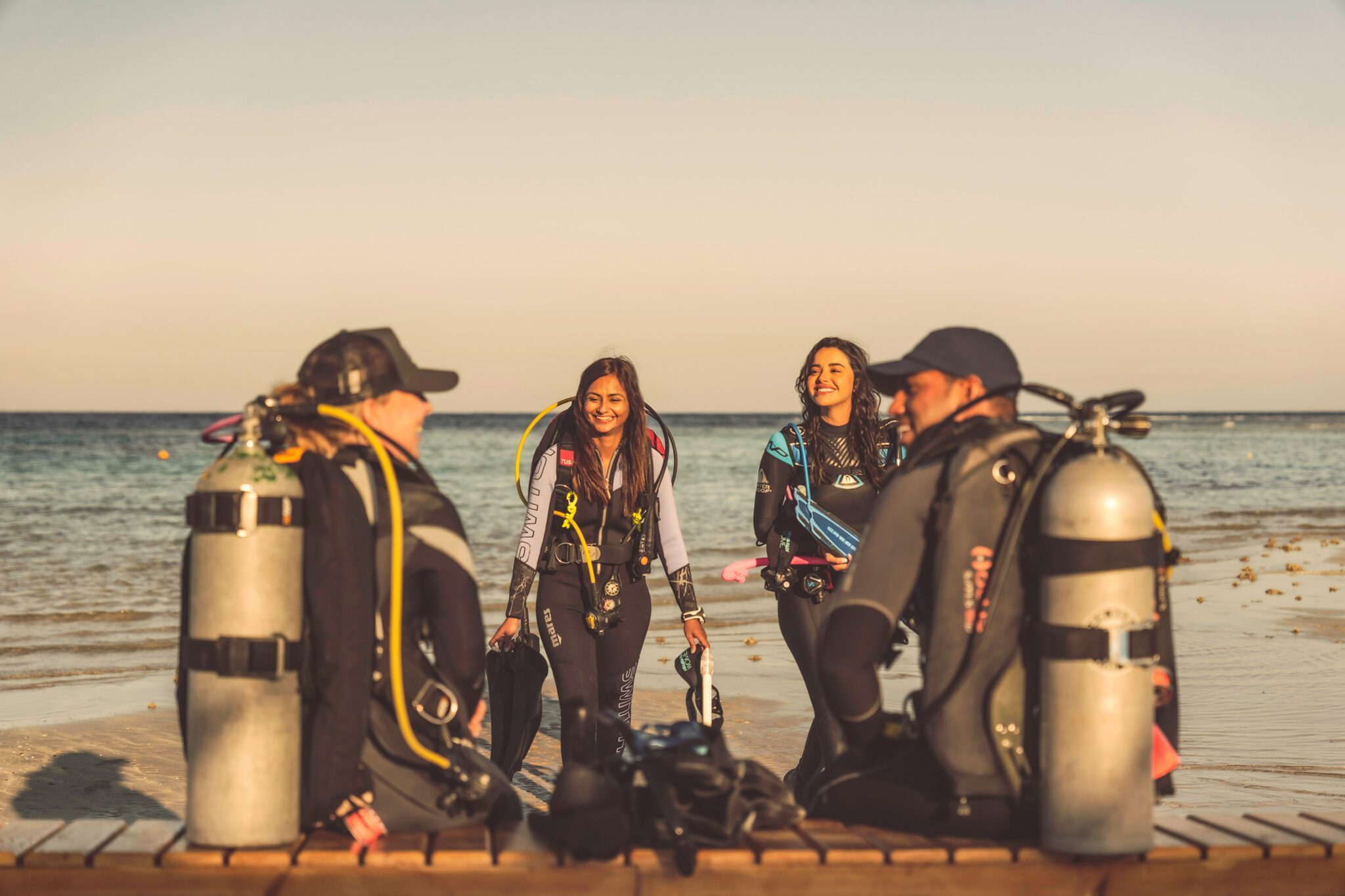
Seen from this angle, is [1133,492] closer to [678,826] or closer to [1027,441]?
[1027,441]

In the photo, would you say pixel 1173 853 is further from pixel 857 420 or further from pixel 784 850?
pixel 857 420

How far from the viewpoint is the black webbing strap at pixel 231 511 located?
347 centimetres

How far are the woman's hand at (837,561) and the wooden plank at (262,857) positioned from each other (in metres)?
3.43

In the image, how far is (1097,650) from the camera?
3.46m

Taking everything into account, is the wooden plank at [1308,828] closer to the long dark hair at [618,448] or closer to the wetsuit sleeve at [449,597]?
the wetsuit sleeve at [449,597]

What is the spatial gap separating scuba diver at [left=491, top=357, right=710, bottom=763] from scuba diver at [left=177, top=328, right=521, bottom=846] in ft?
7.38

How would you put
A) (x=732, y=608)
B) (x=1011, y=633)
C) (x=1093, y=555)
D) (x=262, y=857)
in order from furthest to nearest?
(x=732, y=608), (x=1011, y=633), (x=262, y=857), (x=1093, y=555)

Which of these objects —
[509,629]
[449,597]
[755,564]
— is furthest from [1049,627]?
[509,629]

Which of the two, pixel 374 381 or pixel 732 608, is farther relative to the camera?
pixel 732 608

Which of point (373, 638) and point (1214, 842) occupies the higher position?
point (373, 638)

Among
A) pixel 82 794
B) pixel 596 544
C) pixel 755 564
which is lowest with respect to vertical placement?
pixel 82 794

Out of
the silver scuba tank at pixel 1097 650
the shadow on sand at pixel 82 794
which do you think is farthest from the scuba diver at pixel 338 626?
the shadow on sand at pixel 82 794

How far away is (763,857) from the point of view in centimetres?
361

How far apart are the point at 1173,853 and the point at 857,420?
3.38 m
